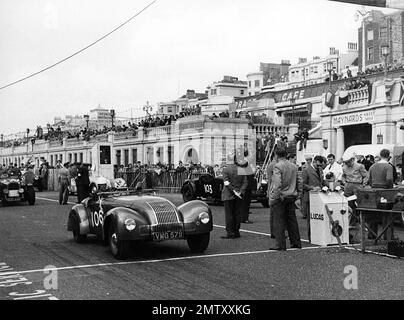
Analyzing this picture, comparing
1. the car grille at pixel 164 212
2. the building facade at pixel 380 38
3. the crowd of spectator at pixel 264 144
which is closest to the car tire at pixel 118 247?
the car grille at pixel 164 212

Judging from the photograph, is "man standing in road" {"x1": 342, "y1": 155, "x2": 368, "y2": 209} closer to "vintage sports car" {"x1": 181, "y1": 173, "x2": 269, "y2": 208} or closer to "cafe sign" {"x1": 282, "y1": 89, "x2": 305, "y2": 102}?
"vintage sports car" {"x1": 181, "y1": 173, "x2": 269, "y2": 208}

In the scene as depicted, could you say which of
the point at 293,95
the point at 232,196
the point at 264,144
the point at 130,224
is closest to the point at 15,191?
the point at 232,196

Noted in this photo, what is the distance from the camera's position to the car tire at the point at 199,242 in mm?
10188

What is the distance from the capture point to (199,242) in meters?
10.2

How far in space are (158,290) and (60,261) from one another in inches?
114

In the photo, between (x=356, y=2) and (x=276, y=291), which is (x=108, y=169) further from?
(x=276, y=291)

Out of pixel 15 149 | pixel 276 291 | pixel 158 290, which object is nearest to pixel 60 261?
pixel 158 290

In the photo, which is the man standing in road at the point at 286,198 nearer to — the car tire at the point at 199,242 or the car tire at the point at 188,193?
the car tire at the point at 199,242

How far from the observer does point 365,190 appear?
10133 millimetres

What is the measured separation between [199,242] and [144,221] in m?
1.28

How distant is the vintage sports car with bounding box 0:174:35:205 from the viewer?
74.6ft

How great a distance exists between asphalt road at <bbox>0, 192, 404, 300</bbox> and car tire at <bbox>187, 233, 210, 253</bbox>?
0.52 feet

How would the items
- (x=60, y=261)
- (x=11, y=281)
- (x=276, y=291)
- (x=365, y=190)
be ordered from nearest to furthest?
1. (x=276, y=291)
2. (x=11, y=281)
3. (x=60, y=261)
4. (x=365, y=190)

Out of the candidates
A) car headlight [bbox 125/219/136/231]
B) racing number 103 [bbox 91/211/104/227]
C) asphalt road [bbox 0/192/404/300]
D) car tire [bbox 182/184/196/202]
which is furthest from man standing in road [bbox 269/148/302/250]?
car tire [bbox 182/184/196/202]
